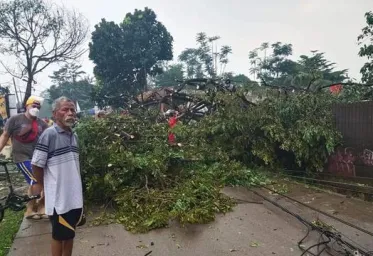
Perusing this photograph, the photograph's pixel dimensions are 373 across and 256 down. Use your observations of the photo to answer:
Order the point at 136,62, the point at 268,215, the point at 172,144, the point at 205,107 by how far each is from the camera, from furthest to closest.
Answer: the point at 136,62 → the point at 205,107 → the point at 172,144 → the point at 268,215

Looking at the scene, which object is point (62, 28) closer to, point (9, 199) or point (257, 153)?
point (257, 153)

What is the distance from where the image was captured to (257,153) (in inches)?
287

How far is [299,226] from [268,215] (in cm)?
53

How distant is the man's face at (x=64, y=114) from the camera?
2.70 m

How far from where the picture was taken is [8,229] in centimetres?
421

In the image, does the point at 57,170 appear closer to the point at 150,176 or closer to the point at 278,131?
the point at 150,176

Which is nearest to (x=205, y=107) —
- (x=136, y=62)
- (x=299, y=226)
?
(x=299, y=226)

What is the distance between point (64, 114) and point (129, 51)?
912 inches

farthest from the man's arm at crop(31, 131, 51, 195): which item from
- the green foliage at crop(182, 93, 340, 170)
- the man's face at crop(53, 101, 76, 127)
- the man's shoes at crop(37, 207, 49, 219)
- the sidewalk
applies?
the green foliage at crop(182, 93, 340, 170)

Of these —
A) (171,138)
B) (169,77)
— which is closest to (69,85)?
(169,77)

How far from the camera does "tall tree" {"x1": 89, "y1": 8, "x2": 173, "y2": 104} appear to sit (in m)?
24.9

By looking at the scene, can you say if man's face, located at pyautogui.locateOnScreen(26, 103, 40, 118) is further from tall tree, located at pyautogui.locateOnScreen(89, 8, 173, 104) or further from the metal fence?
tall tree, located at pyautogui.locateOnScreen(89, 8, 173, 104)

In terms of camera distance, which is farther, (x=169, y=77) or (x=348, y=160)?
(x=169, y=77)

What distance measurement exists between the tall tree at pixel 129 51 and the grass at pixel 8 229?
20.2m
